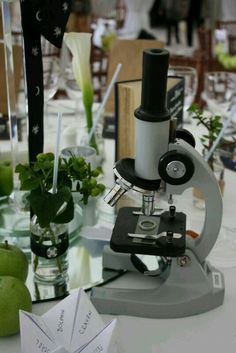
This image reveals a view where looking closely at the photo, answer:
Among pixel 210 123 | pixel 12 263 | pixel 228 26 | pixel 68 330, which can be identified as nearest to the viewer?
pixel 68 330

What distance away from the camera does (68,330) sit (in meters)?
0.72

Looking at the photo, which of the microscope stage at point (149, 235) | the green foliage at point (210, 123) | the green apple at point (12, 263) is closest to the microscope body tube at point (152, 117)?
the microscope stage at point (149, 235)

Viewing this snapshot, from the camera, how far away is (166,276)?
875 mm

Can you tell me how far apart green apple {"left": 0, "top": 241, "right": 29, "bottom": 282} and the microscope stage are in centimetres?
15

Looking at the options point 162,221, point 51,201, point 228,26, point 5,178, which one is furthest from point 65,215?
point 228,26

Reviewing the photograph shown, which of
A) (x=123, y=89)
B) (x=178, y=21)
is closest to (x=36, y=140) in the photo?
(x=123, y=89)

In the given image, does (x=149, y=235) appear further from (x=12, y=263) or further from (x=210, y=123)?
(x=210, y=123)

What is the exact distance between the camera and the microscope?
728 millimetres

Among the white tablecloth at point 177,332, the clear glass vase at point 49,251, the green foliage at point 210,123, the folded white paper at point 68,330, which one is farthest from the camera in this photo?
the green foliage at point 210,123

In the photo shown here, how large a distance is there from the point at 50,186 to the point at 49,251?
128 millimetres

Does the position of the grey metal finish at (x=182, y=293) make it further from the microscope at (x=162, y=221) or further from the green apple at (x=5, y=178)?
the green apple at (x=5, y=178)

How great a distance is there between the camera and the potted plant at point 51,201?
803 mm

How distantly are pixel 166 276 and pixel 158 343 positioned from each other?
128mm

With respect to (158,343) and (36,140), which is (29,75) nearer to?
(36,140)
